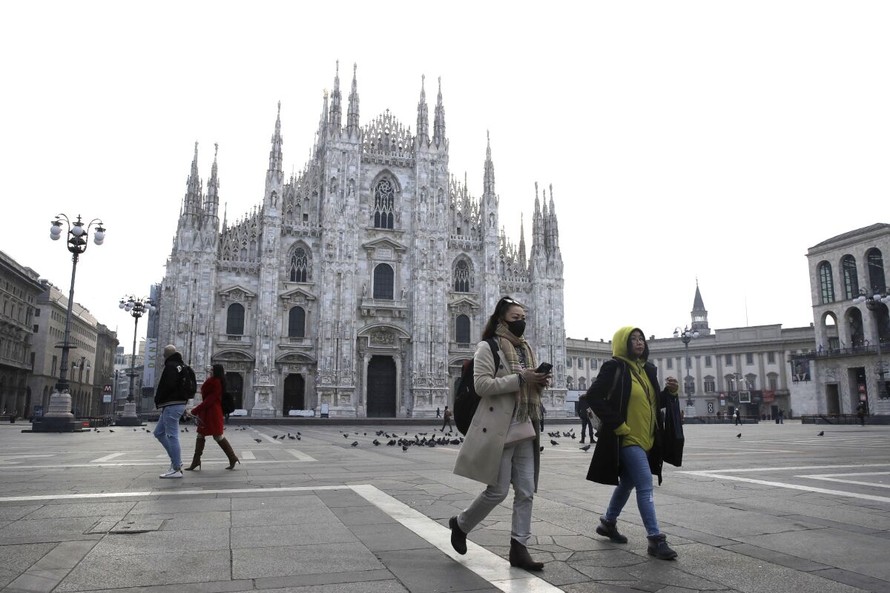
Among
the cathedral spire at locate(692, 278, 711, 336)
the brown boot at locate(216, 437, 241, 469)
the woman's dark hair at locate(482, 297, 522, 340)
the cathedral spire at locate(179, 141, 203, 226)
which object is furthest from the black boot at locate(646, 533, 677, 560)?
the cathedral spire at locate(692, 278, 711, 336)

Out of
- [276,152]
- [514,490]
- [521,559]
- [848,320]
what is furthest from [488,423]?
[848,320]

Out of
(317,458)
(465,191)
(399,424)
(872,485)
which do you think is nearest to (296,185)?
(465,191)

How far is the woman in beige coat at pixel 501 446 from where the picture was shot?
435 cm

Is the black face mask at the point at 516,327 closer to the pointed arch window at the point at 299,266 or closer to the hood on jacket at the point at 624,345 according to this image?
the hood on jacket at the point at 624,345

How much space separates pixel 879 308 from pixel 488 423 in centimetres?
6009

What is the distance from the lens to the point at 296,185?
4462 cm

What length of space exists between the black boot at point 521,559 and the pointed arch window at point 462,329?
40889mm

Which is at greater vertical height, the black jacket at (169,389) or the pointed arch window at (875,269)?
the pointed arch window at (875,269)

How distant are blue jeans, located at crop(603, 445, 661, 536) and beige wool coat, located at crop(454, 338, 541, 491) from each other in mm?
843

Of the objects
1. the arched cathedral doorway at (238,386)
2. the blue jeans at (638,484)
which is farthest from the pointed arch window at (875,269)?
the blue jeans at (638,484)

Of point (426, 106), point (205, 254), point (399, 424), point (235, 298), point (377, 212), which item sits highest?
point (426, 106)

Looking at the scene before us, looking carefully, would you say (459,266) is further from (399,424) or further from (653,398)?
(653,398)

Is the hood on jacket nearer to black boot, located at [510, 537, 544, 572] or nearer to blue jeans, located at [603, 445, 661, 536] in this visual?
blue jeans, located at [603, 445, 661, 536]

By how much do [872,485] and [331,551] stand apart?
23.3 ft
